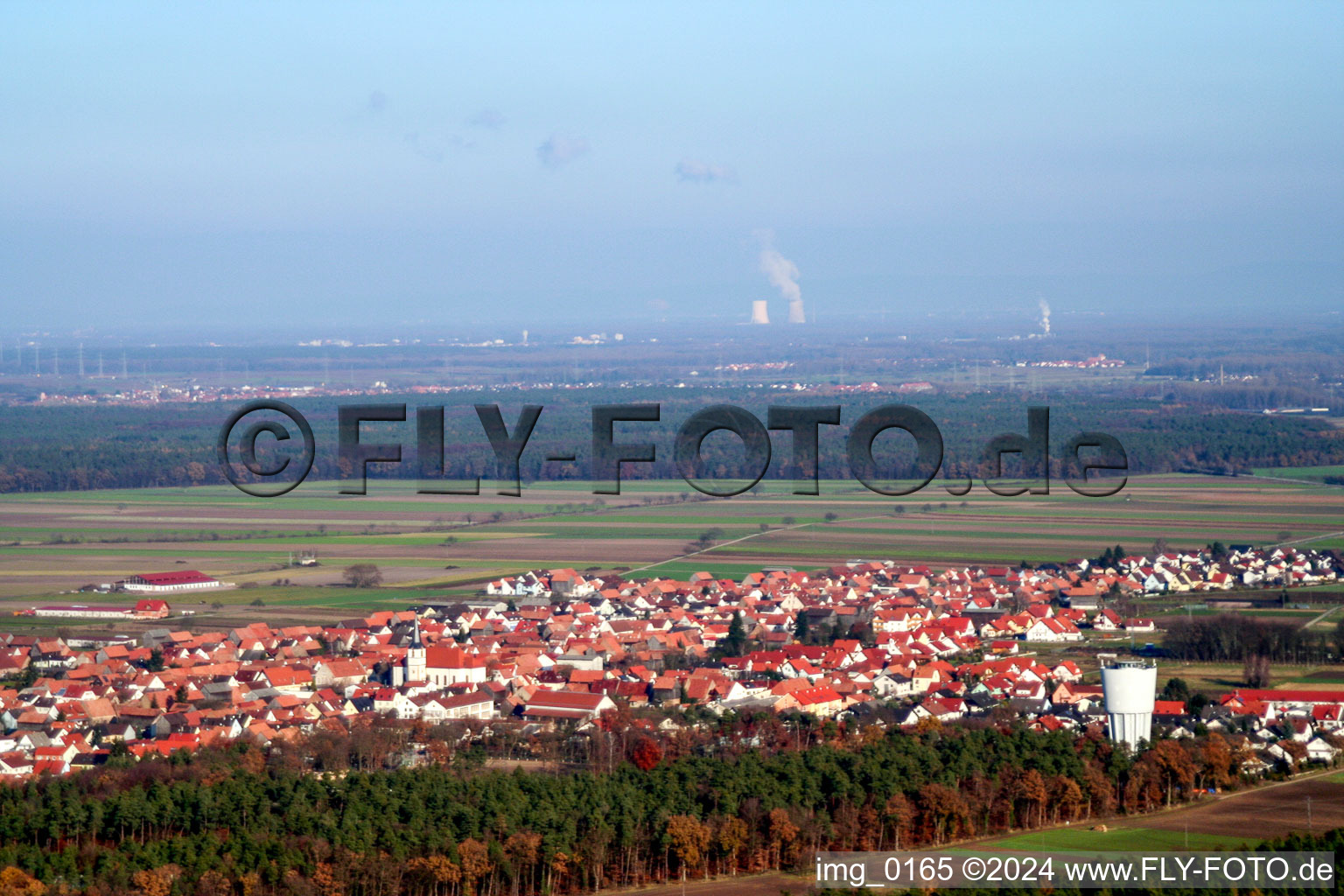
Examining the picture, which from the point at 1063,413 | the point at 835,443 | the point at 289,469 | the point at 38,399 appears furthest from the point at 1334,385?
the point at 38,399

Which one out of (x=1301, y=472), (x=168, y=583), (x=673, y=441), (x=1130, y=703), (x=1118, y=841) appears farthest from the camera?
(x=673, y=441)

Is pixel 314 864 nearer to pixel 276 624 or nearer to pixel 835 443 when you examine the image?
pixel 276 624

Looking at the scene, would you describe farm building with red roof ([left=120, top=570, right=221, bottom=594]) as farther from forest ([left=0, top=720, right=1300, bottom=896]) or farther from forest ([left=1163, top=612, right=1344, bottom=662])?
forest ([left=1163, top=612, right=1344, bottom=662])

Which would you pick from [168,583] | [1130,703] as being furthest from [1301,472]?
[1130,703]

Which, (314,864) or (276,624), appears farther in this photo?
(276,624)

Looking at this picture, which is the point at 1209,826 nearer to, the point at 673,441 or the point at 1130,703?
the point at 1130,703

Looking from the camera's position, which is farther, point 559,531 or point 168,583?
point 559,531
